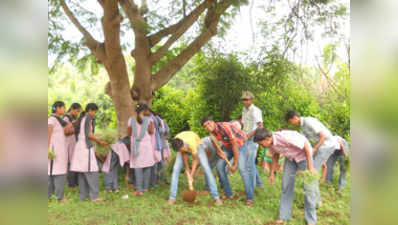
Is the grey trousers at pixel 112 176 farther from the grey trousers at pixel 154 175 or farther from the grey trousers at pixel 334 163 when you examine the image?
the grey trousers at pixel 334 163

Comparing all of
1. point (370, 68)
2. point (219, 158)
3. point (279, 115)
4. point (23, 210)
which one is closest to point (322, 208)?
point (219, 158)

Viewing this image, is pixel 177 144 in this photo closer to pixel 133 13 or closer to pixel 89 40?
pixel 89 40

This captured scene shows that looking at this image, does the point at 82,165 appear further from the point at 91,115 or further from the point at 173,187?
the point at 173,187

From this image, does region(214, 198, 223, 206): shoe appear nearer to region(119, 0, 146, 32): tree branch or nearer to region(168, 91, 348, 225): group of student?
region(168, 91, 348, 225): group of student

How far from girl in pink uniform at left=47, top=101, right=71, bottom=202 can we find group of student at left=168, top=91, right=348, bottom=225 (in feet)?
5.82

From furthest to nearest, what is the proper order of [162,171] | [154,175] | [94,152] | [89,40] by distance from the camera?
[89,40] < [162,171] < [154,175] < [94,152]

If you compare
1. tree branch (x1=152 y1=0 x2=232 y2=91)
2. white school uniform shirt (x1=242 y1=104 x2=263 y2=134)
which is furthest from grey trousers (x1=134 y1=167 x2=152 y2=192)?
tree branch (x1=152 y1=0 x2=232 y2=91)

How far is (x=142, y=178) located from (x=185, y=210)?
4.23ft

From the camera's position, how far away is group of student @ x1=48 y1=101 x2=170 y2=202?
14.9 feet

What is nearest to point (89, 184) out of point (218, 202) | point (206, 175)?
point (206, 175)

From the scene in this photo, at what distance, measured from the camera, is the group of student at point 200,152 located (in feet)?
12.3

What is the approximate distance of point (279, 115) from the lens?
691cm

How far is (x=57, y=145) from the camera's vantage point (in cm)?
454

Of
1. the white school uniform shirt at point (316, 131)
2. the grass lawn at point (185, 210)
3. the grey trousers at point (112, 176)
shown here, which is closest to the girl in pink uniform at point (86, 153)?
the grass lawn at point (185, 210)
